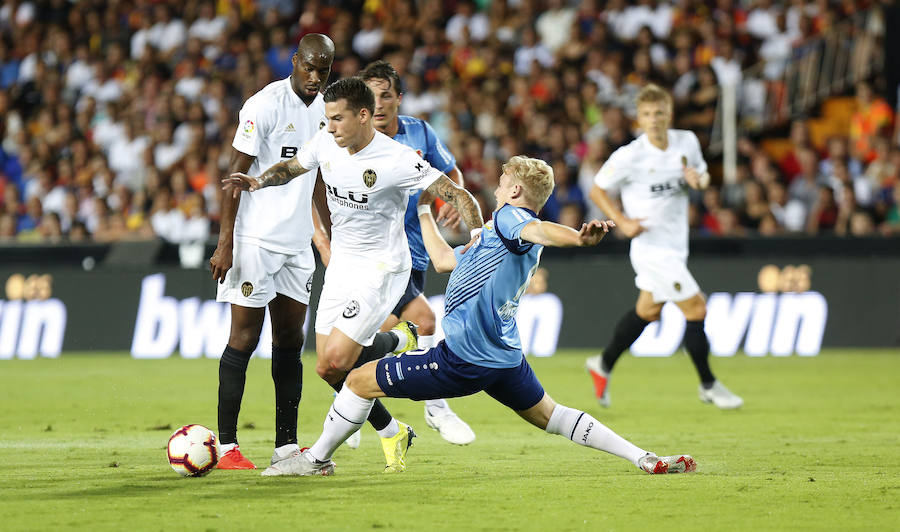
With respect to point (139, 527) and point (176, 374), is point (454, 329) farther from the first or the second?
point (176, 374)

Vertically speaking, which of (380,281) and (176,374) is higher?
(380,281)

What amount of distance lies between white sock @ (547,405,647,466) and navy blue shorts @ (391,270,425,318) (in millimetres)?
2052

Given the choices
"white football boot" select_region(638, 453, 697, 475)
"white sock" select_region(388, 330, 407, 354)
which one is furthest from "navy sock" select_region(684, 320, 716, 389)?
"white football boot" select_region(638, 453, 697, 475)

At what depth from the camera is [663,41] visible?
1883 cm

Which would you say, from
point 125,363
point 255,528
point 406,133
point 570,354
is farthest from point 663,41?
point 255,528

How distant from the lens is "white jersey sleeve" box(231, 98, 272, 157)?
7035 millimetres

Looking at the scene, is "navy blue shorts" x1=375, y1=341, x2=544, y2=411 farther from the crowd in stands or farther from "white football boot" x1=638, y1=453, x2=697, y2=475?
the crowd in stands

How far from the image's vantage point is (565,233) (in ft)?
18.7

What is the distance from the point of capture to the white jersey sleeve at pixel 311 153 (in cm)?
687

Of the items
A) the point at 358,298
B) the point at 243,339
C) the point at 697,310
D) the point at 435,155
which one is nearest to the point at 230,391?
the point at 243,339

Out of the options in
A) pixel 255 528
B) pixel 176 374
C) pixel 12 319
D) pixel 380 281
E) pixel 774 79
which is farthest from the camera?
pixel 774 79

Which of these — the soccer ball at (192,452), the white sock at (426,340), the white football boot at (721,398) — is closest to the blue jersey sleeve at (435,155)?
the white sock at (426,340)

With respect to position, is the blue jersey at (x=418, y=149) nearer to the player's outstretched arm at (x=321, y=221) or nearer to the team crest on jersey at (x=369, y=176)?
the player's outstretched arm at (x=321, y=221)

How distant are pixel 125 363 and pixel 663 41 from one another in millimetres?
9107
